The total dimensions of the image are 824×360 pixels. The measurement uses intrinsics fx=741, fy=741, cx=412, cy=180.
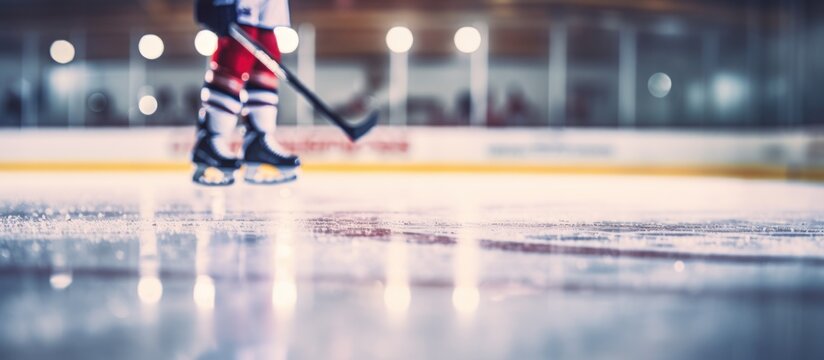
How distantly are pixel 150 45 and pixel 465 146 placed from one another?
5.31 m

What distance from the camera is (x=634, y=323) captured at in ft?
3.47

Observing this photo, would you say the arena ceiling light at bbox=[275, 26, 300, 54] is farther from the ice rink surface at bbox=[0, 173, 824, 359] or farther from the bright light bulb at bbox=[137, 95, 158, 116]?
the ice rink surface at bbox=[0, 173, 824, 359]

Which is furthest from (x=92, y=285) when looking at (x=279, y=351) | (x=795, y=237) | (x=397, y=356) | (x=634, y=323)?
(x=795, y=237)

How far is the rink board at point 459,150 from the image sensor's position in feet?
29.5

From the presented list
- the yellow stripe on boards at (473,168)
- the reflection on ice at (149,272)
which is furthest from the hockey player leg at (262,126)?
the yellow stripe on boards at (473,168)

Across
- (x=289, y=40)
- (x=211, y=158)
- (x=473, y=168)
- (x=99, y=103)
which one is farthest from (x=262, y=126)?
(x=99, y=103)

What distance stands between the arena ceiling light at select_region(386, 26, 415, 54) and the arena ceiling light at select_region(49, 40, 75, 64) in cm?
481

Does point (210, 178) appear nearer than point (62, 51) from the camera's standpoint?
Yes

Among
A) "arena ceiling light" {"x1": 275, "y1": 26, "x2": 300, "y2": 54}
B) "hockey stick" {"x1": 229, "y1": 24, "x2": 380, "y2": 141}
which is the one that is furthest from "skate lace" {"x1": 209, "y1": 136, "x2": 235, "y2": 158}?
"arena ceiling light" {"x1": 275, "y1": 26, "x2": 300, "y2": 54}

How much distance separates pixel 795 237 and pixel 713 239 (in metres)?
0.28

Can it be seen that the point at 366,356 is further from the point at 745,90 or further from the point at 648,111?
the point at 648,111

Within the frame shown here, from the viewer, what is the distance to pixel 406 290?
126cm

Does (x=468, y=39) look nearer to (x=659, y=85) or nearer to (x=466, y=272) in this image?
(x=659, y=85)

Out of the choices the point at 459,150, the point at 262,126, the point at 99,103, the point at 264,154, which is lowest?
the point at 264,154
